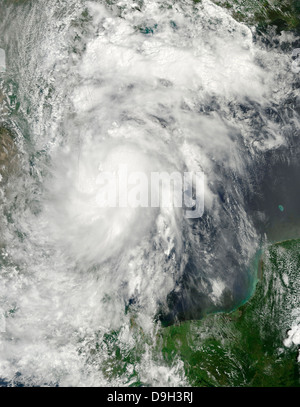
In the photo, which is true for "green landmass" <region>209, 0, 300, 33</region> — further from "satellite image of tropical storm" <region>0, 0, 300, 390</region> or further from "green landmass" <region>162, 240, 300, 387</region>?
"green landmass" <region>162, 240, 300, 387</region>

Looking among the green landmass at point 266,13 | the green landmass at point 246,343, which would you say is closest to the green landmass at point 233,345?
the green landmass at point 246,343

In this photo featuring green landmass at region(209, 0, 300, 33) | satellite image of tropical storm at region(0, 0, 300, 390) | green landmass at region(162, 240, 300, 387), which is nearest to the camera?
satellite image of tropical storm at region(0, 0, 300, 390)

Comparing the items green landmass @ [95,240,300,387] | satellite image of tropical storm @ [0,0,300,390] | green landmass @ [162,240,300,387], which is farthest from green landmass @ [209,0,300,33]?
green landmass @ [162,240,300,387]

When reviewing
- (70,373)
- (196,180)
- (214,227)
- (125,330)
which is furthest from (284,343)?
(70,373)

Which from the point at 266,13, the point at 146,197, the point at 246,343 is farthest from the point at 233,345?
the point at 266,13

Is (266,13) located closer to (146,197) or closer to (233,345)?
(146,197)

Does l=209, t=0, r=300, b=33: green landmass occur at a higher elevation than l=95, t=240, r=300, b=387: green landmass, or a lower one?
higher

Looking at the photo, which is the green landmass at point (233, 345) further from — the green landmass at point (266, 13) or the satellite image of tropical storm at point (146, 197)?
the green landmass at point (266, 13)

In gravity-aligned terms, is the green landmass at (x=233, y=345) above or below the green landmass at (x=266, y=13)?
below

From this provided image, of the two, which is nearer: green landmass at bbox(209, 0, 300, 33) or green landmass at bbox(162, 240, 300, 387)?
green landmass at bbox(162, 240, 300, 387)
